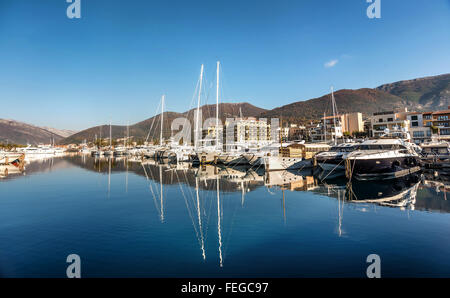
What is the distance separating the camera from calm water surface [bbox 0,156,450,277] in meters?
6.54

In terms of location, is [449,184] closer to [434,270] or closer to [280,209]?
[280,209]

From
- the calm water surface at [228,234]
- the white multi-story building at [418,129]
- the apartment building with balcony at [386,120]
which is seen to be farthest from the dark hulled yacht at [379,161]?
the apartment building with balcony at [386,120]

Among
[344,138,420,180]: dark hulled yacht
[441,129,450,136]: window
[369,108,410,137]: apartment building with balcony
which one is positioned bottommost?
[344,138,420,180]: dark hulled yacht

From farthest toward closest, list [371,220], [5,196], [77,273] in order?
1. [5,196]
2. [371,220]
3. [77,273]

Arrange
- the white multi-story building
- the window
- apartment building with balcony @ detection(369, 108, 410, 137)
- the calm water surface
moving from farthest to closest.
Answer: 1. apartment building with balcony @ detection(369, 108, 410, 137)
2. the window
3. the white multi-story building
4. the calm water surface

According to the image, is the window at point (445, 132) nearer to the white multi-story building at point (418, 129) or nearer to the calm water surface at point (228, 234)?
the white multi-story building at point (418, 129)

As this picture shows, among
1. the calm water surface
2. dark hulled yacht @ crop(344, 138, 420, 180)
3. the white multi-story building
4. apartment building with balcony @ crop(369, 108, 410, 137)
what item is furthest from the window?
the calm water surface

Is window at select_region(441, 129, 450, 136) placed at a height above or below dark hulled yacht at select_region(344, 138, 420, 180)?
above

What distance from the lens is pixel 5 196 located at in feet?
55.9

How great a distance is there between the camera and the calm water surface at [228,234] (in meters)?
6.54

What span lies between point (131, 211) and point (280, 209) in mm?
8593

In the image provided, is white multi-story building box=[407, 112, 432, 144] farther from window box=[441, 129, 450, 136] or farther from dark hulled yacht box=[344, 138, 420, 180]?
dark hulled yacht box=[344, 138, 420, 180]

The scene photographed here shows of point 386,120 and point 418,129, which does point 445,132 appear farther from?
point 386,120

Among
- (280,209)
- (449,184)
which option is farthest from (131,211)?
(449,184)
